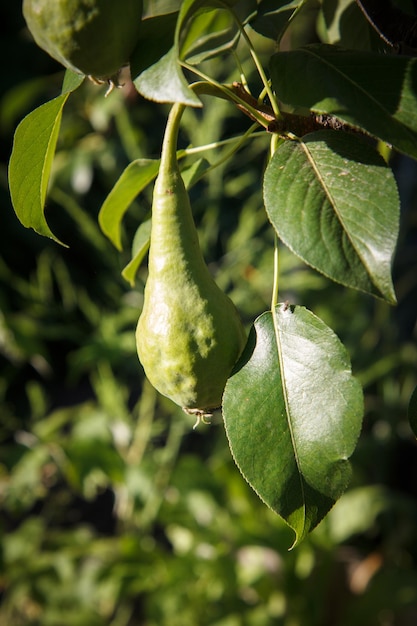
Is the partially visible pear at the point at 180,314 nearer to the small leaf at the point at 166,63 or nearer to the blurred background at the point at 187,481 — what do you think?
the small leaf at the point at 166,63

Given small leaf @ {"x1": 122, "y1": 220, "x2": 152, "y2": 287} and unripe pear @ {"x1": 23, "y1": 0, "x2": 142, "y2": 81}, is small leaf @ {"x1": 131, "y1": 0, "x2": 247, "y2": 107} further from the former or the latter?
small leaf @ {"x1": 122, "y1": 220, "x2": 152, "y2": 287}

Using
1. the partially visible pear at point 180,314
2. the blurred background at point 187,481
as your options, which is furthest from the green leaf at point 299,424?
the blurred background at point 187,481

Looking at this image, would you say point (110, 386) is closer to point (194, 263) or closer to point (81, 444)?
point (81, 444)

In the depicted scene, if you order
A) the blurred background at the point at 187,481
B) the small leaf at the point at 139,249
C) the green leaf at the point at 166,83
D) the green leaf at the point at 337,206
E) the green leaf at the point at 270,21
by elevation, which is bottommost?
the blurred background at the point at 187,481

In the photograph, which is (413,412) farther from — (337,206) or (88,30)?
(88,30)

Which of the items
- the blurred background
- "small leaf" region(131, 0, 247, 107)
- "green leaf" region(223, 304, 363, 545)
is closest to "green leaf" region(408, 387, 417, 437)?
"green leaf" region(223, 304, 363, 545)
